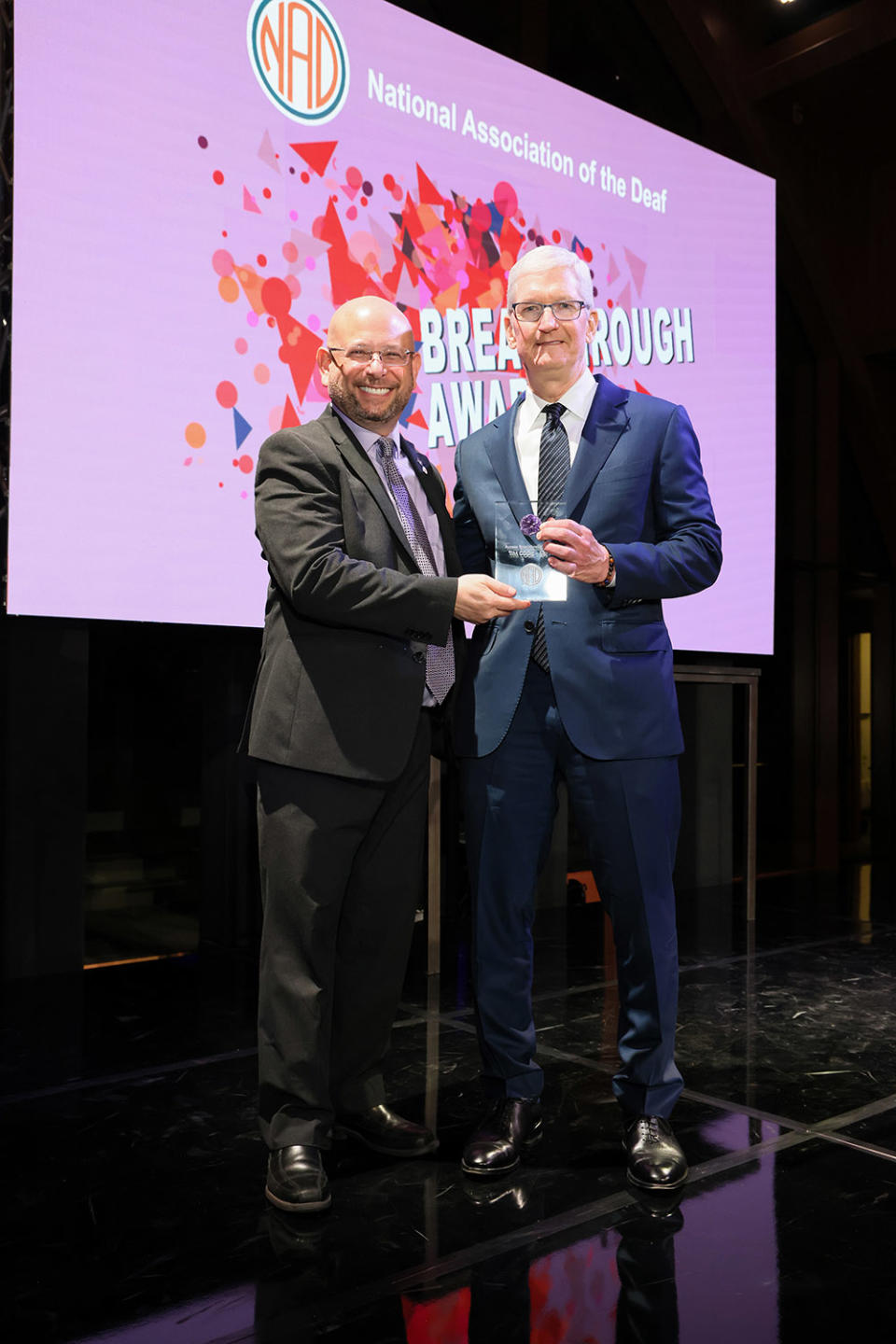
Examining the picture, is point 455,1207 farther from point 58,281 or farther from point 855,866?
point 855,866

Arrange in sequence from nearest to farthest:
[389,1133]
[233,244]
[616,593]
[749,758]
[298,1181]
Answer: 1. [298,1181]
2. [616,593]
3. [389,1133]
4. [233,244]
5. [749,758]

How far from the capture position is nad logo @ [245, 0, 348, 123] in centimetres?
284

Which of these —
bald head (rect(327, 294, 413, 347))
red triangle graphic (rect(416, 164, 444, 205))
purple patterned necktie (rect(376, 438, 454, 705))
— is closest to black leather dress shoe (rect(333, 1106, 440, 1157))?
purple patterned necktie (rect(376, 438, 454, 705))

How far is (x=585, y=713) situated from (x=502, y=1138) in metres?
0.68

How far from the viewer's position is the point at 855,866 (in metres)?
5.47

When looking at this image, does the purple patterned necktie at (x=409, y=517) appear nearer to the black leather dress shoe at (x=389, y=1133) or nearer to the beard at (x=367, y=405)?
the beard at (x=367, y=405)

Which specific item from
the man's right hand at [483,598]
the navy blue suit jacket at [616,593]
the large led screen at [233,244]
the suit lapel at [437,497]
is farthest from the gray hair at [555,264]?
the large led screen at [233,244]

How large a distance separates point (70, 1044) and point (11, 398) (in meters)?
1.43

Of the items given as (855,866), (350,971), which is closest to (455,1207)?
(350,971)

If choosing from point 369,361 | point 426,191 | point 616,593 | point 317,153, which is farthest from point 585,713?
point 426,191

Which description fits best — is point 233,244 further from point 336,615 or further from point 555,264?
point 336,615

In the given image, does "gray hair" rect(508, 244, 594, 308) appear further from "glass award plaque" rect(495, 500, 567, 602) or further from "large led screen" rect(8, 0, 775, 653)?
"large led screen" rect(8, 0, 775, 653)

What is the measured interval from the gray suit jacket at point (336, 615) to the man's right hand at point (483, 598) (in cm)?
2

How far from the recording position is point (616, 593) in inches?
65.9
